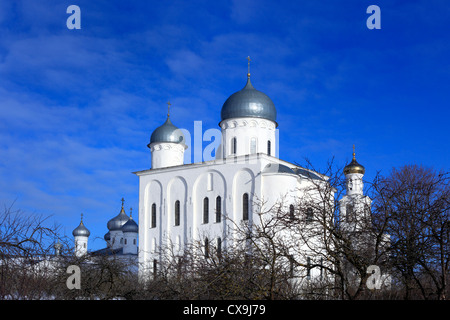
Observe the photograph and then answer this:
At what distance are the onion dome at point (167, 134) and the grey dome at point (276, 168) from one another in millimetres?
7526

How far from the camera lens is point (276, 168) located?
97.6 feet

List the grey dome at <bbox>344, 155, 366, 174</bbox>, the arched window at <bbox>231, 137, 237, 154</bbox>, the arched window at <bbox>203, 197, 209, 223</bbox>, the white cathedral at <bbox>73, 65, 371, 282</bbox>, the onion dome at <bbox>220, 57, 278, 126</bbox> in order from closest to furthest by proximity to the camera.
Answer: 1. the white cathedral at <bbox>73, 65, 371, 282</bbox>
2. the arched window at <bbox>203, 197, 209, 223</bbox>
3. the arched window at <bbox>231, 137, 237, 154</bbox>
4. the onion dome at <bbox>220, 57, 278, 126</bbox>
5. the grey dome at <bbox>344, 155, 366, 174</bbox>

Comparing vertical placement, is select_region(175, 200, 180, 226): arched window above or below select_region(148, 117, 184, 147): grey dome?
below

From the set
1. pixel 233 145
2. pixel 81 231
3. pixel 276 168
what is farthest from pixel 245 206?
pixel 81 231

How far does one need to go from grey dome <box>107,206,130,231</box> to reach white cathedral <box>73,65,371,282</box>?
1947cm

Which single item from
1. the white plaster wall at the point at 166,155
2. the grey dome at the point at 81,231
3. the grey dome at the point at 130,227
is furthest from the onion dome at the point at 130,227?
the white plaster wall at the point at 166,155

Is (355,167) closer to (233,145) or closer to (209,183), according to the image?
(233,145)

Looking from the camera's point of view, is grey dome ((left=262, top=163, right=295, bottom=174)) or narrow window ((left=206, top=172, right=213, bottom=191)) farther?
narrow window ((left=206, top=172, right=213, bottom=191))

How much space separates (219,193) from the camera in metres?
30.8

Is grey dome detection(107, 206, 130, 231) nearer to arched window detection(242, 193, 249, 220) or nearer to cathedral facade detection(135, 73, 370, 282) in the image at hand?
cathedral facade detection(135, 73, 370, 282)

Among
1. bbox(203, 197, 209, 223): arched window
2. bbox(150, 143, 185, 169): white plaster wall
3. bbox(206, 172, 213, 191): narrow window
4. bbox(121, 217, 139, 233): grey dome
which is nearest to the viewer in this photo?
bbox(203, 197, 209, 223): arched window

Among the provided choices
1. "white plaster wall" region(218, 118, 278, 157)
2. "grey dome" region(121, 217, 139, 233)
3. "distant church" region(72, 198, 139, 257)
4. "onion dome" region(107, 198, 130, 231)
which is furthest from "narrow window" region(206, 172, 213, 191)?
"onion dome" region(107, 198, 130, 231)

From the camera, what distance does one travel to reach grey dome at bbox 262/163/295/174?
29453 mm
